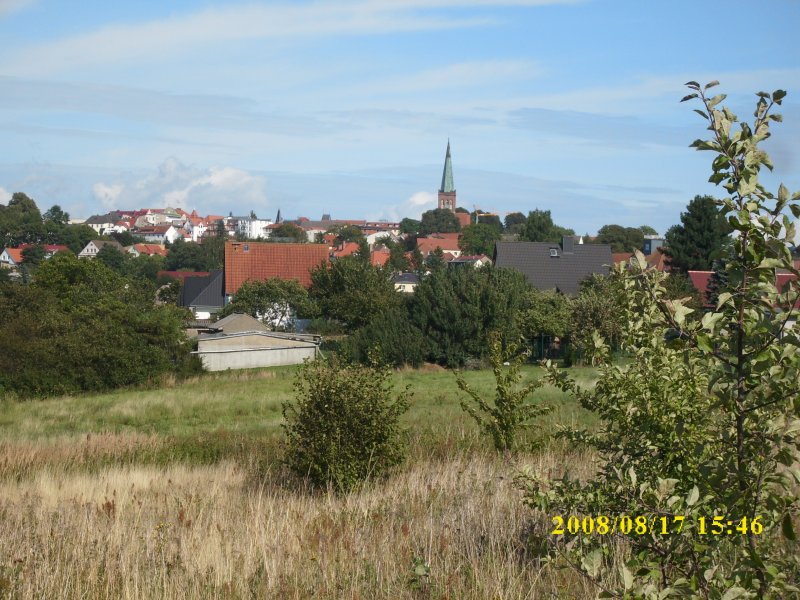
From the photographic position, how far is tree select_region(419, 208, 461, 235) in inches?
7170

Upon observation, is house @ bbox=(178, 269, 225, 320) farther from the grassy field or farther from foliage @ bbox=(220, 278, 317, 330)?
the grassy field

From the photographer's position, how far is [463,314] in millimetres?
39875

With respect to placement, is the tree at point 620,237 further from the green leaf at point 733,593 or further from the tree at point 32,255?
the green leaf at point 733,593

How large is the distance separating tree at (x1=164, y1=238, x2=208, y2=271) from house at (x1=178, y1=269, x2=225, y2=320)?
36.8 m

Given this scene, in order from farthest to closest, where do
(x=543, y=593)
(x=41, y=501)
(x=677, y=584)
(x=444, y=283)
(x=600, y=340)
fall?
(x=444, y=283), (x=41, y=501), (x=600, y=340), (x=543, y=593), (x=677, y=584)

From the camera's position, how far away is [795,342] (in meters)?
2.65

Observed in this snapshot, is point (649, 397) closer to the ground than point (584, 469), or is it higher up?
higher up

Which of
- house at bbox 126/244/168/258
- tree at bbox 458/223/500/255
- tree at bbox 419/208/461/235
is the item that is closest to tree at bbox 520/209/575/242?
tree at bbox 458/223/500/255

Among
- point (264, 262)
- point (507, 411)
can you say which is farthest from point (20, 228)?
point (507, 411)

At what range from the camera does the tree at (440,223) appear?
18212cm

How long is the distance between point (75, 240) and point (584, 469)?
435 ft

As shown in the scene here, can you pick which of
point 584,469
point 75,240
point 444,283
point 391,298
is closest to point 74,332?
point 444,283

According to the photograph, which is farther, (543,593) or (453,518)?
(453,518)

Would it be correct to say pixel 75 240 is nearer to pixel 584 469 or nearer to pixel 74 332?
pixel 74 332
